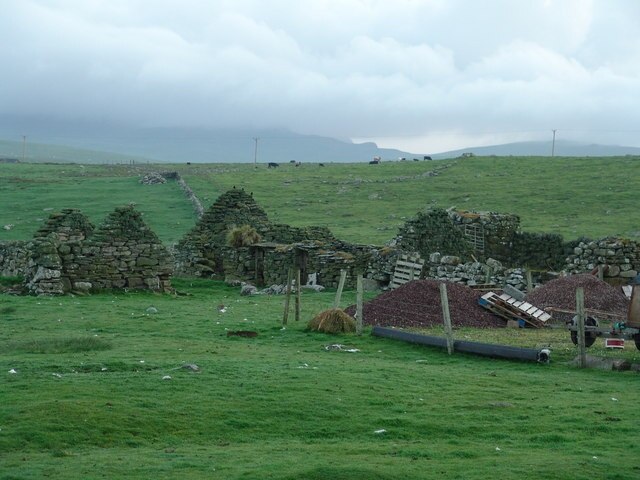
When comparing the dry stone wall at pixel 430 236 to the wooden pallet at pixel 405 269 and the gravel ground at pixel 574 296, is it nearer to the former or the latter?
the wooden pallet at pixel 405 269

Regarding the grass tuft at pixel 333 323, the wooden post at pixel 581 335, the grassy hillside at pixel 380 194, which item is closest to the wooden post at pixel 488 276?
the grass tuft at pixel 333 323

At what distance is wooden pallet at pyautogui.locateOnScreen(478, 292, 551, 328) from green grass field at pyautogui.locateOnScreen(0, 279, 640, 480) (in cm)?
385

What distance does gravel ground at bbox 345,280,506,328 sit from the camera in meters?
27.7

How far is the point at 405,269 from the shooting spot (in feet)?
124

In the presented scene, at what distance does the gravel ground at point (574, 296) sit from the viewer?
28906mm

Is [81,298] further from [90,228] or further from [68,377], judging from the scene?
[68,377]

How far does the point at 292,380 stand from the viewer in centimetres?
1841

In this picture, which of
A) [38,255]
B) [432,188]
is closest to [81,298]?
[38,255]

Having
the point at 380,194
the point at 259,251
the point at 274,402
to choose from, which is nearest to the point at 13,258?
the point at 259,251

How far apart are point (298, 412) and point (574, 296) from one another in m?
15.1

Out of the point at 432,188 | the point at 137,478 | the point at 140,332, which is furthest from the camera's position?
the point at 432,188

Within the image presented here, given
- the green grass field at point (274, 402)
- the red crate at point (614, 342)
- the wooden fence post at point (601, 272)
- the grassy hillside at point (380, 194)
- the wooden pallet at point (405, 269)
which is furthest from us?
the grassy hillside at point (380, 194)

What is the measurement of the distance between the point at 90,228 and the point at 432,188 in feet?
156

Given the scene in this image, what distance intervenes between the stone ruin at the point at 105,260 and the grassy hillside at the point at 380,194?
19.2 metres
